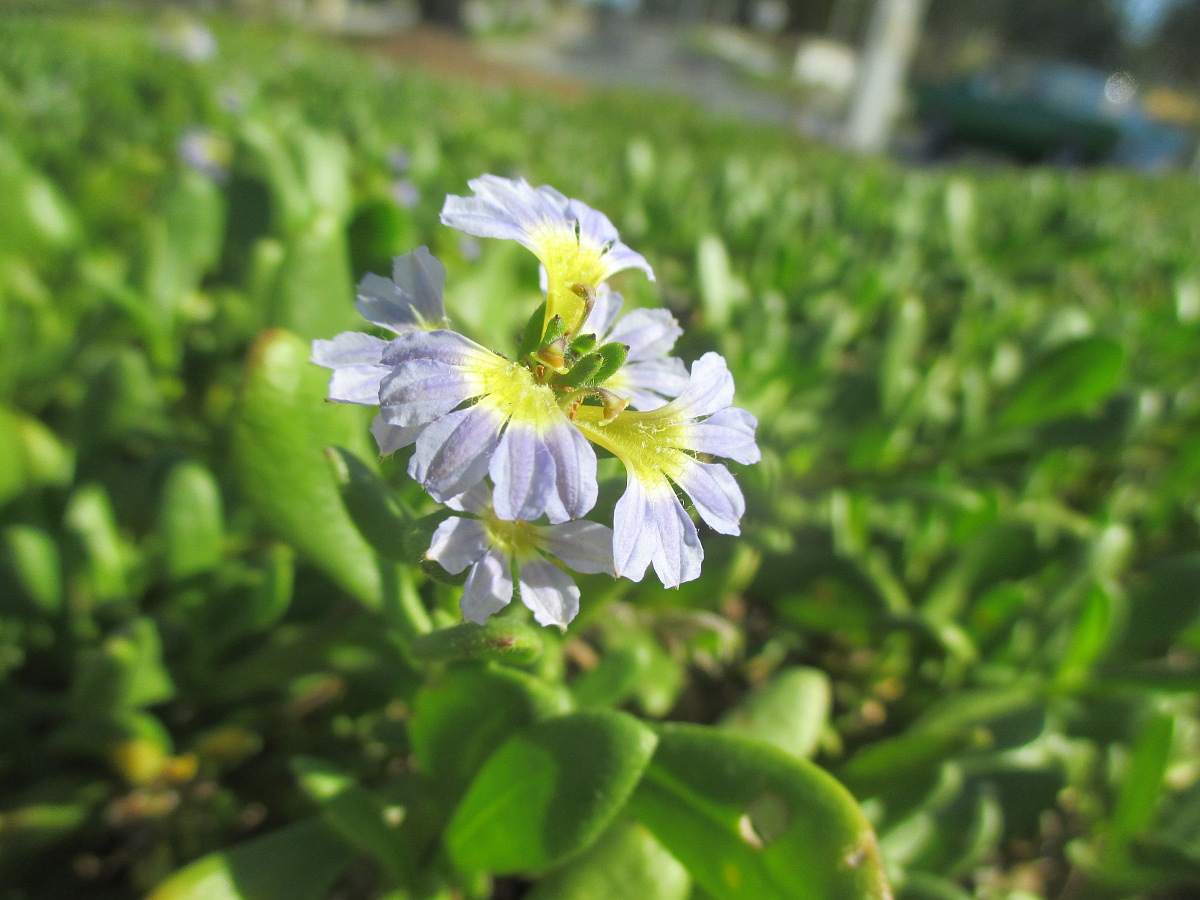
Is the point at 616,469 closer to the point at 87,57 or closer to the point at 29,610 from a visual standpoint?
the point at 29,610

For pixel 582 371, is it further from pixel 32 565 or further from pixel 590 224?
pixel 32 565

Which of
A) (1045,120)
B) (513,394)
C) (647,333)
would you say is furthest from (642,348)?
(1045,120)

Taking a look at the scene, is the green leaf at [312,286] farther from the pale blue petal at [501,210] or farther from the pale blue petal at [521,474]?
the pale blue petal at [521,474]

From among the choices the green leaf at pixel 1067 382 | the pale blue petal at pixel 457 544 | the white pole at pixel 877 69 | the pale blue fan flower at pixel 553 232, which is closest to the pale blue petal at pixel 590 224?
the pale blue fan flower at pixel 553 232

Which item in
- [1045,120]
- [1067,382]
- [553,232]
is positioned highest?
[553,232]

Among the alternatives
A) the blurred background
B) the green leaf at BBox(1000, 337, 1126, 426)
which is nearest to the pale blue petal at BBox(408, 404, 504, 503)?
the green leaf at BBox(1000, 337, 1126, 426)

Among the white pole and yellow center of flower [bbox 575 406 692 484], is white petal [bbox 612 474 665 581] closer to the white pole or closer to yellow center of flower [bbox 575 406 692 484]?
yellow center of flower [bbox 575 406 692 484]

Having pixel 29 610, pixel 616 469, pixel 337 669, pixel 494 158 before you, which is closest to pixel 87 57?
pixel 494 158
